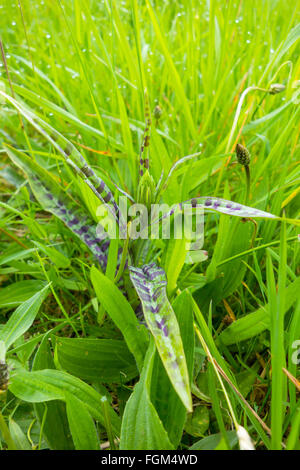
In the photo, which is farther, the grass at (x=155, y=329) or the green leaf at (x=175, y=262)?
the green leaf at (x=175, y=262)

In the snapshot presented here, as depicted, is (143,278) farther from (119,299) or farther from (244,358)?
(244,358)

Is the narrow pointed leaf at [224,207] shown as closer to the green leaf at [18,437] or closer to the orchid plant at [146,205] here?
the orchid plant at [146,205]

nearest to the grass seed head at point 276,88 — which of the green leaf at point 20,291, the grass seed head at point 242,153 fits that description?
the grass seed head at point 242,153

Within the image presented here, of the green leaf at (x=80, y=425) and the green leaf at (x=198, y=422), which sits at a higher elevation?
the green leaf at (x=80, y=425)

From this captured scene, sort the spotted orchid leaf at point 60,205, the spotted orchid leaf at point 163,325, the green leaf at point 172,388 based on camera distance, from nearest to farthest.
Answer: the spotted orchid leaf at point 163,325 < the green leaf at point 172,388 < the spotted orchid leaf at point 60,205

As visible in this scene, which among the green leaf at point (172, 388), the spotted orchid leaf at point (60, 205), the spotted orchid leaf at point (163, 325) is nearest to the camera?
the spotted orchid leaf at point (163, 325)

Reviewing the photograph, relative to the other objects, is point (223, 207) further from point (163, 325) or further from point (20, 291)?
point (20, 291)
